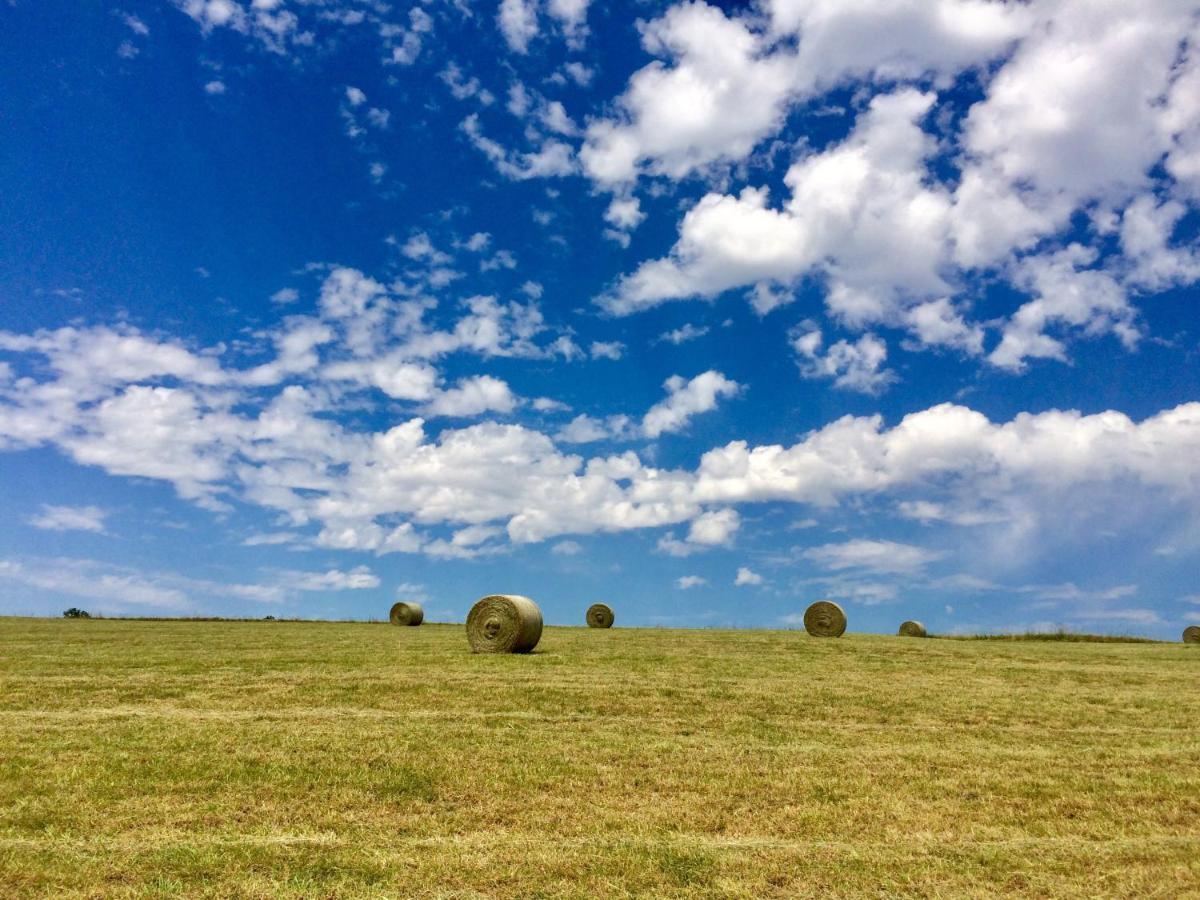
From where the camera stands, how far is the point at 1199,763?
10.7m

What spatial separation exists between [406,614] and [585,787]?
37.6 metres

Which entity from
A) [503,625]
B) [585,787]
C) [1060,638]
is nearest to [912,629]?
[1060,638]

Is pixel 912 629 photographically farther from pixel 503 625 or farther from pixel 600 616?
pixel 503 625

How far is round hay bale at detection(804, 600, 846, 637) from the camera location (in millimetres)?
35469

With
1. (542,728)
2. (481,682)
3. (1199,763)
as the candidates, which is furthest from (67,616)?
(1199,763)

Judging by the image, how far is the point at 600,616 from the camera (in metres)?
43.3

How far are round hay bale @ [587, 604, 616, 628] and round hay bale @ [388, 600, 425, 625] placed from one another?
372 inches

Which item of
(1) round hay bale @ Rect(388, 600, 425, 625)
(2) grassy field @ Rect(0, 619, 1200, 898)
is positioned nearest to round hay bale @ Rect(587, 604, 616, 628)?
(1) round hay bale @ Rect(388, 600, 425, 625)

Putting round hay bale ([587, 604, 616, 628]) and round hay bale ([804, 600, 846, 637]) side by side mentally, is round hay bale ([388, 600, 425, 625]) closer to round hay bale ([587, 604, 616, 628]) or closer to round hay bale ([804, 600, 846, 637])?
round hay bale ([587, 604, 616, 628])

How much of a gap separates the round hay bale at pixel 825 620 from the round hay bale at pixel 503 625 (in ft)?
55.7

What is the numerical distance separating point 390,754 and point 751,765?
4334mm

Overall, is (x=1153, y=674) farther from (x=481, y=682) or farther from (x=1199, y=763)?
(x=481, y=682)

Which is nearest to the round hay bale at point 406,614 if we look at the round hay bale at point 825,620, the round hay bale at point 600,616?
the round hay bale at point 600,616

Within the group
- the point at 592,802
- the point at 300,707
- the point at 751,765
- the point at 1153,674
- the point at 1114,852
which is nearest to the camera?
the point at 1114,852
